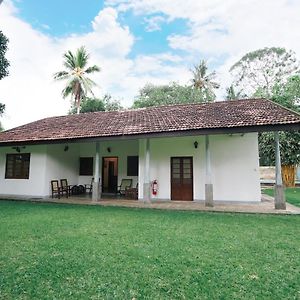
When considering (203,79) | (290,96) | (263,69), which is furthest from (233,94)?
(290,96)

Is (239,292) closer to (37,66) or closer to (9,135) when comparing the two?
(9,135)

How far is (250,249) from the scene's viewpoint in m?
4.57

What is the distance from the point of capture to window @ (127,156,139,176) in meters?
13.3

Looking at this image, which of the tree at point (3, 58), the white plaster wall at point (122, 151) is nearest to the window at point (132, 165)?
the white plaster wall at point (122, 151)

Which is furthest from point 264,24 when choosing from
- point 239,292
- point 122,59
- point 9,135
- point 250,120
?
point 9,135

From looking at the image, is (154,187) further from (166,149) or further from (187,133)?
(187,133)

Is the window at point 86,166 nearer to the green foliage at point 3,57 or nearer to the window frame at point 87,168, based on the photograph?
the window frame at point 87,168

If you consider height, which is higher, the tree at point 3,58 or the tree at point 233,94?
the tree at point 233,94

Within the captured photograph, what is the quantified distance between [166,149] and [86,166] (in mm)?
5465

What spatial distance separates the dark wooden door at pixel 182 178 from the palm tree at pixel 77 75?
17475mm

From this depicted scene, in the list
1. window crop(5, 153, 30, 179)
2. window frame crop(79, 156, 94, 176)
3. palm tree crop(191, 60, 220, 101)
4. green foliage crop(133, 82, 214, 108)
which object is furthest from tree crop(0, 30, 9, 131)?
palm tree crop(191, 60, 220, 101)

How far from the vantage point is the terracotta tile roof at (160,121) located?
881 centimetres

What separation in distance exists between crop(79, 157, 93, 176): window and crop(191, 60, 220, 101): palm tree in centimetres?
1962

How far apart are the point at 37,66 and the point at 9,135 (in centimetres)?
496
